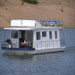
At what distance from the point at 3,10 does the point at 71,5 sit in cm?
3389

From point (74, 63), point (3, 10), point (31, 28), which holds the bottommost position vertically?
point (74, 63)

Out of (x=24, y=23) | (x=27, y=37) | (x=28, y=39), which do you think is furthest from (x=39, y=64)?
(x=24, y=23)

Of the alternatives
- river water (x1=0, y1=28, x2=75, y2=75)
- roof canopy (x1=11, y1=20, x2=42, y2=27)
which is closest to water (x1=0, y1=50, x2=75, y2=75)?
river water (x1=0, y1=28, x2=75, y2=75)

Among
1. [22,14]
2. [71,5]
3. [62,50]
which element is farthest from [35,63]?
[71,5]

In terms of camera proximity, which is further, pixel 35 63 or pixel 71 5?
pixel 71 5

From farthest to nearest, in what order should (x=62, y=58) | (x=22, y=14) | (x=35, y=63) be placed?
(x=22, y=14) < (x=62, y=58) < (x=35, y=63)

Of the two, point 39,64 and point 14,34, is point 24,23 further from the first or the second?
point 39,64

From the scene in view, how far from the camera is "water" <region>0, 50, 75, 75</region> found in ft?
151

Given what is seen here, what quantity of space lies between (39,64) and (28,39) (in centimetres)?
825

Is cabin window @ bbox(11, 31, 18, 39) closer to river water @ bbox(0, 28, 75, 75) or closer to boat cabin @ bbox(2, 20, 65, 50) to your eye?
A: boat cabin @ bbox(2, 20, 65, 50)

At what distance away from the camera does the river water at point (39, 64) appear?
46125mm

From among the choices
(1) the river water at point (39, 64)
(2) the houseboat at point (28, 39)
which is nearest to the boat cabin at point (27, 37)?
(2) the houseboat at point (28, 39)

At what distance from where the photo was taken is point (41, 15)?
156 metres

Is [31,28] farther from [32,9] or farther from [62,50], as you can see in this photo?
[32,9]
